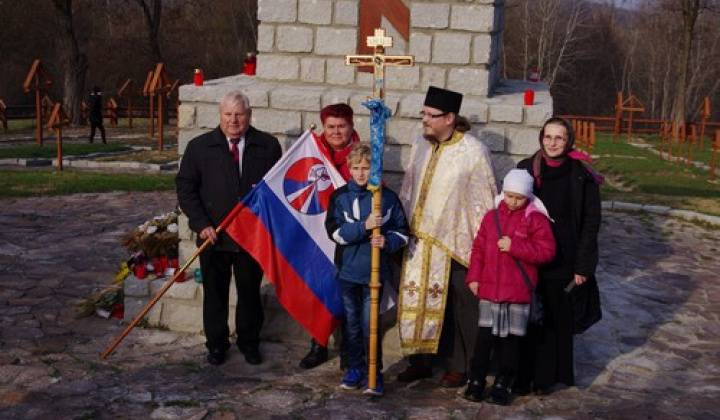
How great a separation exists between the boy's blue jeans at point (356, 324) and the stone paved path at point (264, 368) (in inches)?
9.3

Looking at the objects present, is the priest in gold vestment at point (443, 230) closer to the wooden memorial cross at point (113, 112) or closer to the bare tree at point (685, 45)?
the bare tree at point (685, 45)

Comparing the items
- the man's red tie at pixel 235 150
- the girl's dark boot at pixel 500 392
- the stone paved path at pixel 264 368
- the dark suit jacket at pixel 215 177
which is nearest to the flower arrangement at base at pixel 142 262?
the stone paved path at pixel 264 368

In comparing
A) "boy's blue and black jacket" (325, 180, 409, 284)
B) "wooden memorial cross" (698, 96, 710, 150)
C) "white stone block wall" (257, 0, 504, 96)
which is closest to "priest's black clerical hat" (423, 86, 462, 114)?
"boy's blue and black jacket" (325, 180, 409, 284)

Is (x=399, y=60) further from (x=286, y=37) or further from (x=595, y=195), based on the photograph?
(x=286, y=37)

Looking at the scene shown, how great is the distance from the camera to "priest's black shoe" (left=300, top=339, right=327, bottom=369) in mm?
6469

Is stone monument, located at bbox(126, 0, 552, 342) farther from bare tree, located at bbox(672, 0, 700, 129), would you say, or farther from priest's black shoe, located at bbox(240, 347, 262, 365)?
bare tree, located at bbox(672, 0, 700, 129)

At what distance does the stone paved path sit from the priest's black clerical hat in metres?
1.88

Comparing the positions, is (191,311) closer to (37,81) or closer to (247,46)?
(37,81)

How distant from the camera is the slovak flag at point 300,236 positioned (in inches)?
250

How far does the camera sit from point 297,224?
650cm

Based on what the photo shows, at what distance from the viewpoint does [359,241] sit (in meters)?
5.86

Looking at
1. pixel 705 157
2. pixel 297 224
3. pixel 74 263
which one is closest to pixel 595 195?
pixel 297 224

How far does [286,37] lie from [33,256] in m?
3.76

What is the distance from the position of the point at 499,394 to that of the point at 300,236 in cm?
176
